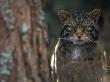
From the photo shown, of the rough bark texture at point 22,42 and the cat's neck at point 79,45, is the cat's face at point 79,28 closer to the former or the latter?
the cat's neck at point 79,45

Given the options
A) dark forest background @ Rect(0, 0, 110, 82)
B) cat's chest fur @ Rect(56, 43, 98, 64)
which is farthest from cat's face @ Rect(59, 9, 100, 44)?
dark forest background @ Rect(0, 0, 110, 82)

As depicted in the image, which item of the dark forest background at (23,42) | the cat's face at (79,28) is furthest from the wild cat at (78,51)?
the dark forest background at (23,42)

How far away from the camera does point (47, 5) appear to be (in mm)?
15953

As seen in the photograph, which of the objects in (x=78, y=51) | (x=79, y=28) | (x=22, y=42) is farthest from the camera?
(x=78, y=51)

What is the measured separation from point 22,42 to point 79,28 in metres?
2.16

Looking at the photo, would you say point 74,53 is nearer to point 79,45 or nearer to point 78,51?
point 78,51

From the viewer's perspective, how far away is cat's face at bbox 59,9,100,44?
369 inches

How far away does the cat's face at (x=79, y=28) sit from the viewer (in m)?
9.38

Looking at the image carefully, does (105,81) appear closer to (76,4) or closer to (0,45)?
(0,45)

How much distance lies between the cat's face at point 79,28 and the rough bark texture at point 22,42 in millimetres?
1883

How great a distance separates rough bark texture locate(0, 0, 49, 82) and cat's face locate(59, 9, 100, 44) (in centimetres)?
188

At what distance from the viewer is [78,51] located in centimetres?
959

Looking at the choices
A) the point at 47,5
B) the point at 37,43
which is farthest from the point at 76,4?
the point at 37,43

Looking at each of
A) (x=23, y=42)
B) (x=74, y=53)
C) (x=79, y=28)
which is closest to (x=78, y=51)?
(x=74, y=53)
